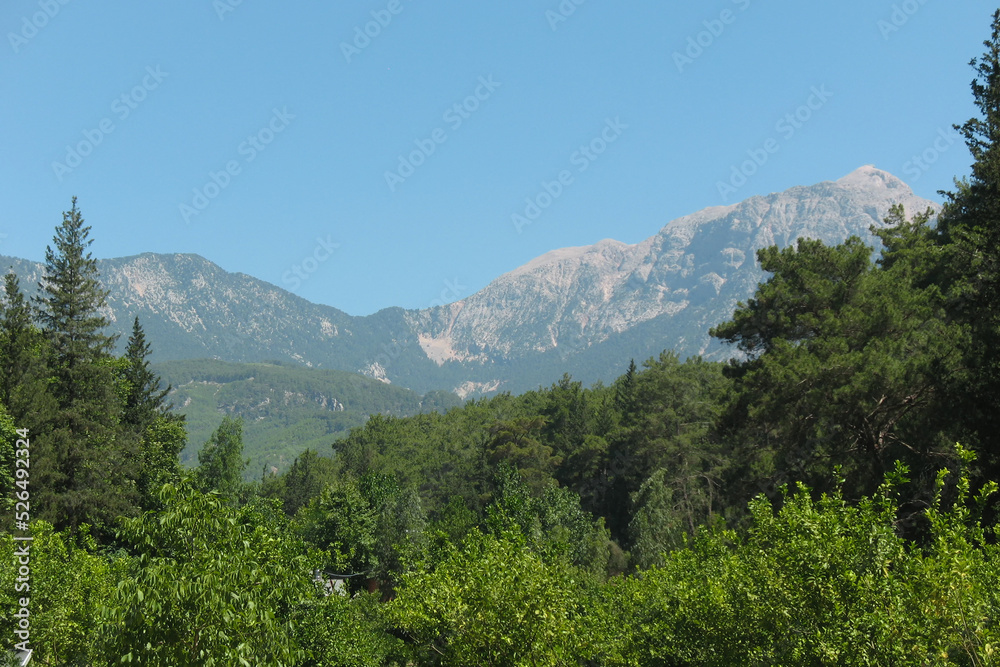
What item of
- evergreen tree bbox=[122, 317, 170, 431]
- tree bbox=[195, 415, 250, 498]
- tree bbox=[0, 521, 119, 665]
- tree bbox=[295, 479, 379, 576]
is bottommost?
tree bbox=[295, 479, 379, 576]

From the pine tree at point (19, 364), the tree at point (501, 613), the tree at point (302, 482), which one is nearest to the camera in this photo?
the tree at point (501, 613)

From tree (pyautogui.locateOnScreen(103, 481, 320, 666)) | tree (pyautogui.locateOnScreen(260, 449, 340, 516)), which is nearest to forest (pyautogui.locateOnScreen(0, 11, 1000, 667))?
tree (pyautogui.locateOnScreen(103, 481, 320, 666))

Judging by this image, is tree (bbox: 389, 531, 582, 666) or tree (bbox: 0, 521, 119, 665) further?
tree (bbox: 0, 521, 119, 665)

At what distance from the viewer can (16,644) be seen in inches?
679

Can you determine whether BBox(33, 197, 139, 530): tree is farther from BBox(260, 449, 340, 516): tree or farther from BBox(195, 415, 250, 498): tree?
BBox(260, 449, 340, 516): tree

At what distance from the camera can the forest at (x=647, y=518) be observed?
389 inches

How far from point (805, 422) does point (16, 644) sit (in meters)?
26.0

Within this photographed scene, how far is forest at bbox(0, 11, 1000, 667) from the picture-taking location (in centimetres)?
988

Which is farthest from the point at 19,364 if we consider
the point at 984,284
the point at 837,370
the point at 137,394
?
the point at 984,284

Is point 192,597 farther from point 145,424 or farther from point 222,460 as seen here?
point 222,460

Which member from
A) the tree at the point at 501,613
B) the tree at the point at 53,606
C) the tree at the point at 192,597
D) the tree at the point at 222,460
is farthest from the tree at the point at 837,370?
the tree at the point at 222,460

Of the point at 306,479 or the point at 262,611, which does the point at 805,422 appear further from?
the point at 306,479

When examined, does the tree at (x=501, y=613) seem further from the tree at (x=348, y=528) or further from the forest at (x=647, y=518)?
the tree at (x=348, y=528)

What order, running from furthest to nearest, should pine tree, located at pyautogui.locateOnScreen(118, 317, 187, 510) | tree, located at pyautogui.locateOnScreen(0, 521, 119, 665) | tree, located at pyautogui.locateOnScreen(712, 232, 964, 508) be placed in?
pine tree, located at pyautogui.locateOnScreen(118, 317, 187, 510)
tree, located at pyautogui.locateOnScreen(712, 232, 964, 508)
tree, located at pyautogui.locateOnScreen(0, 521, 119, 665)
